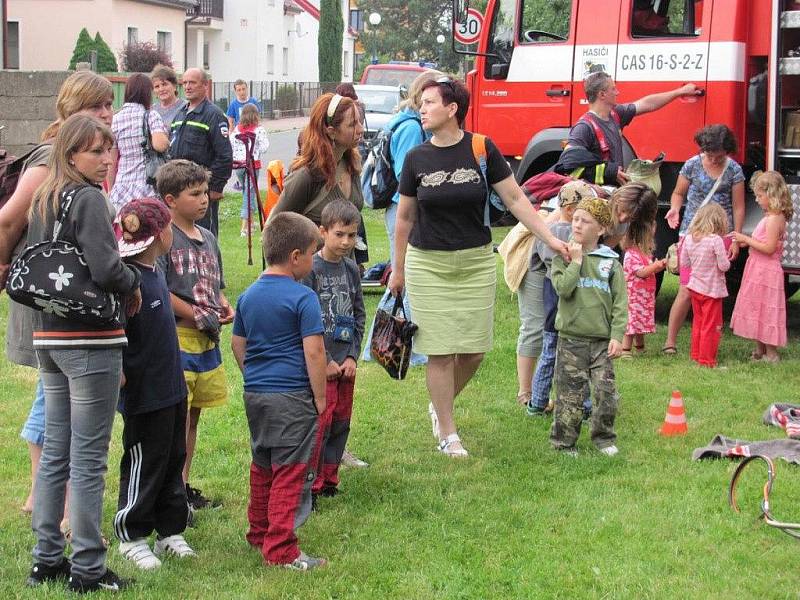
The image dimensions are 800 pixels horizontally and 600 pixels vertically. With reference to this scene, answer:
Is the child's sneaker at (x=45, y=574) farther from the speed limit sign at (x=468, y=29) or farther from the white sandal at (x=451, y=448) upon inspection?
the speed limit sign at (x=468, y=29)

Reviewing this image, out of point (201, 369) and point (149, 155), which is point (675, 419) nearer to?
point (201, 369)

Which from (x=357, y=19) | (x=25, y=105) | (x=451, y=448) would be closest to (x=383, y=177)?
(x=451, y=448)

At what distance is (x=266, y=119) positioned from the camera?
51781 mm

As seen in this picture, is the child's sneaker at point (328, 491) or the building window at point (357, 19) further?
the building window at point (357, 19)

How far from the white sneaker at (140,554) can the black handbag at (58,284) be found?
1.12 m

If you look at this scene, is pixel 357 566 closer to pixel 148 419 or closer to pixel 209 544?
pixel 209 544

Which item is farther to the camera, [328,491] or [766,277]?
[766,277]

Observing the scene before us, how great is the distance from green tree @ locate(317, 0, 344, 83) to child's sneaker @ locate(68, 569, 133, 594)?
58213mm

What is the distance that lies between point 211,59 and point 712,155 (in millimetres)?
50595

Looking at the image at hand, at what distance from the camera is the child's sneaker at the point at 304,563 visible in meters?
4.71

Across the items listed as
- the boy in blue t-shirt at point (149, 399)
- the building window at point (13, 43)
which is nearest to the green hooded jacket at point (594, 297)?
the boy in blue t-shirt at point (149, 399)

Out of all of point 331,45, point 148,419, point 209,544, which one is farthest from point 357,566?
point 331,45

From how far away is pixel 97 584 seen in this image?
172 inches

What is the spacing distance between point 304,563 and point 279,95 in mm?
50994
